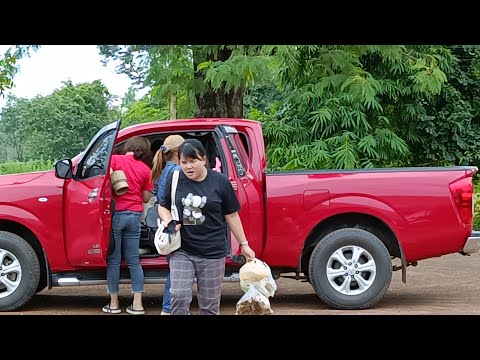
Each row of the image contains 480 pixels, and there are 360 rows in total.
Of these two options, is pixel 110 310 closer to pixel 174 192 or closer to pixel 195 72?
pixel 174 192

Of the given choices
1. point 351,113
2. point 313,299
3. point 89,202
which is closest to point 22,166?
point 89,202

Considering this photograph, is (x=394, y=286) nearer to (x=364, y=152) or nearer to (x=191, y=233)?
(x=191, y=233)

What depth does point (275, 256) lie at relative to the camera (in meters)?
8.28

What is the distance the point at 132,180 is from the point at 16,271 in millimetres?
1295

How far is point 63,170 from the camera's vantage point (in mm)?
7949

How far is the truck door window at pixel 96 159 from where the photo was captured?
26.1 ft

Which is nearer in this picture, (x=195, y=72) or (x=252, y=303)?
(x=252, y=303)

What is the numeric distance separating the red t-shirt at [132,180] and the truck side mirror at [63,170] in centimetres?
38

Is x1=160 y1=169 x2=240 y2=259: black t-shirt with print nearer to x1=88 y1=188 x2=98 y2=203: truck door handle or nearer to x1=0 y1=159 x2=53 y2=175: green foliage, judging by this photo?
x1=88 y1=188 x2=98 y2=203: truck door handle

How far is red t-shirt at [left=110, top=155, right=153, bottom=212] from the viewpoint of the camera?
790cm

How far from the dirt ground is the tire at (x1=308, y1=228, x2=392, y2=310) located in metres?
0.14

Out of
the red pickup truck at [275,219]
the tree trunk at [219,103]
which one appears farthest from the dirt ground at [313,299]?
the tree trunk at [219,103]
